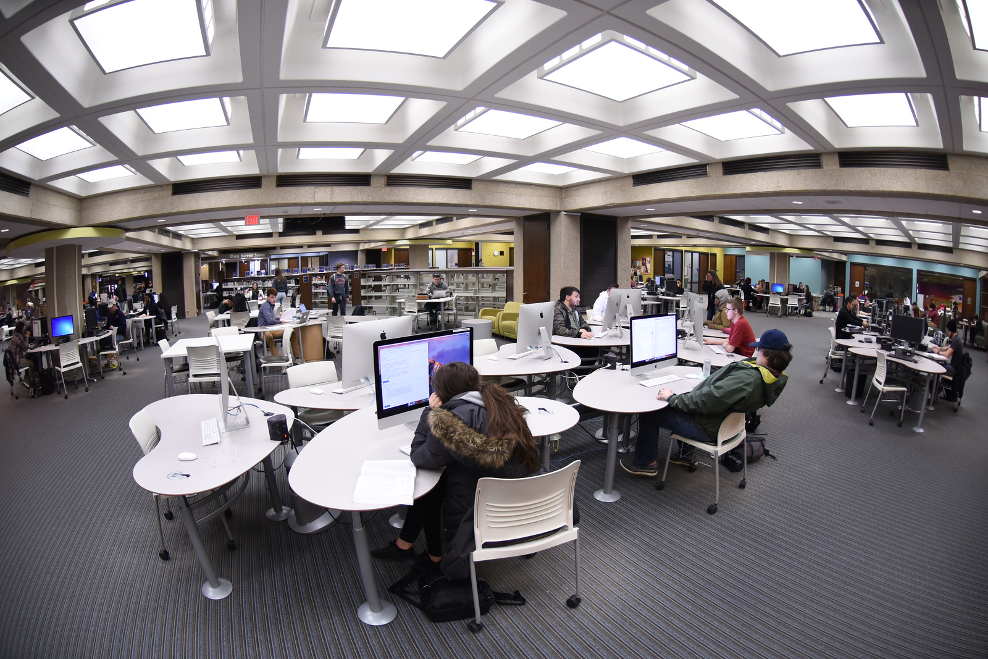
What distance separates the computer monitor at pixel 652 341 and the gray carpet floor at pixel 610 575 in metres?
1.00

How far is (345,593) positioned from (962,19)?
17.6ft

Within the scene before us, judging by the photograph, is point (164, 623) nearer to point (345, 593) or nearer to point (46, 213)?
point (345, 593)

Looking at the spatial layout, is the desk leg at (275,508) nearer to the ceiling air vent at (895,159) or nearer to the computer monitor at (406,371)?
the computer monitor at (406,371)

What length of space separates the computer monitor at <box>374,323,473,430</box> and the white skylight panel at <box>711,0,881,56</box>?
10.8 ft

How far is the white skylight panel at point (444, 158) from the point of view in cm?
767

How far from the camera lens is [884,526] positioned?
3215 millimetres

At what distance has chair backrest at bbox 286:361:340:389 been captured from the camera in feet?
12.8

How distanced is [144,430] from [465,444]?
7.38 feet

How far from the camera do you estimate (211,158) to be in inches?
286

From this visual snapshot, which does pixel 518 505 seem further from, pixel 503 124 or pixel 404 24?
pixel 503 124

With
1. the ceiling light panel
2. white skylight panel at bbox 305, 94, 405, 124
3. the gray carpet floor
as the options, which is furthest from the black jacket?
white skylight panel at bbox 305, 94, 405, 124

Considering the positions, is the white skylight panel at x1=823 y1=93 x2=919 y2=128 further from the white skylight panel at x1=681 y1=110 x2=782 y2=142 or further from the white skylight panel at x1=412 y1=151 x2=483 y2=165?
the white skylight panel at x1=412 y1=151 x2=483 y2=165

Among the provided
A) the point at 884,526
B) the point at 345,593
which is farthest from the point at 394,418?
the point at 884,526

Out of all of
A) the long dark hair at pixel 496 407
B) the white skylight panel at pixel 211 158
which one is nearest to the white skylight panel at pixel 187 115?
the white skylight panel at pixel 211 158
